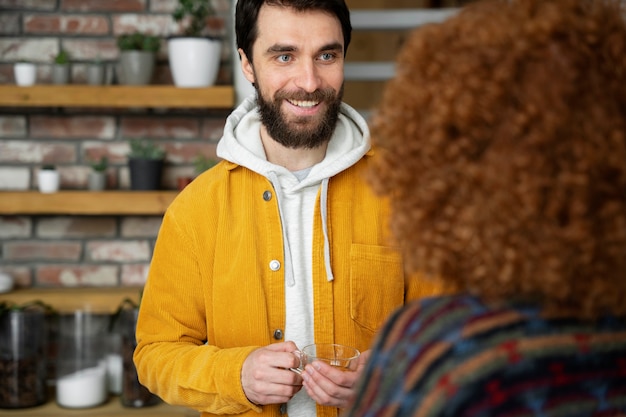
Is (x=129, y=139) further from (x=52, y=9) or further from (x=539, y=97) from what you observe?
(x=539, y=97)

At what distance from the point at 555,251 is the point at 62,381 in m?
2.26

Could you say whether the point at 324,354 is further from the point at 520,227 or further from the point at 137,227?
the point at 137,227

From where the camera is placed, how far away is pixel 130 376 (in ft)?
8.38

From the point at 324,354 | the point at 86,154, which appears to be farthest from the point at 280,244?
the point at 86,154

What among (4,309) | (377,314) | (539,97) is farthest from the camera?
(4,309)

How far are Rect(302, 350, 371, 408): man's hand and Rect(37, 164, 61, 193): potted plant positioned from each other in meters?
1.71

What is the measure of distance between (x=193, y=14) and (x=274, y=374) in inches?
66.5

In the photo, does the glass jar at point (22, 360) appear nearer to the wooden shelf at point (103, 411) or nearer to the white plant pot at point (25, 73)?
the wooden shelf at point (103, 411)

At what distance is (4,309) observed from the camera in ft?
8.48

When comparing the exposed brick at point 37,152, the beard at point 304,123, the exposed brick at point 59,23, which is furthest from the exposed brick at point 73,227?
the beard at point 304,123

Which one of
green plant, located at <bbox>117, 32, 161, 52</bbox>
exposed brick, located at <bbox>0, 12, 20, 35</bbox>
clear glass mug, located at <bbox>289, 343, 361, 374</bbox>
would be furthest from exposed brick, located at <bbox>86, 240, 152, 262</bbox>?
clear glass mug, located at <bbox>289, 343, 361, 374</bbox>

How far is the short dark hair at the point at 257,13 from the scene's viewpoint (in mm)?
1548

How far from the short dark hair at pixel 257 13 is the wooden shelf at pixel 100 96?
0.93 meters

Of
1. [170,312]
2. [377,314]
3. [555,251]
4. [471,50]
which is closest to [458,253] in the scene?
[555,251]
